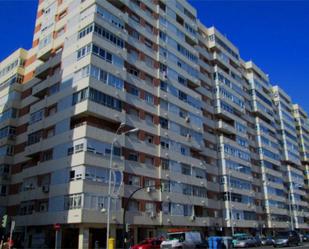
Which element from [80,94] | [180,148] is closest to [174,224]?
[180,148]

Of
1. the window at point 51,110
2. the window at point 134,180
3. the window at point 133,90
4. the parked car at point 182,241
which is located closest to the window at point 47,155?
the window at point 51,110

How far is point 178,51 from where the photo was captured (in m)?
64.1

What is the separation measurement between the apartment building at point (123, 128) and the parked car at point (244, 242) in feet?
20.0

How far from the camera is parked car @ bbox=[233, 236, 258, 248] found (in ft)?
175

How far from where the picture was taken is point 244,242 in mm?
53625

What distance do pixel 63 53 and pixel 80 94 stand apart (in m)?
8.56

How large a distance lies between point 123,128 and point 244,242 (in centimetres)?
Result: 2348

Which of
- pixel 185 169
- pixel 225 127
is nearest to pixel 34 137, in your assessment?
pixel 185 169

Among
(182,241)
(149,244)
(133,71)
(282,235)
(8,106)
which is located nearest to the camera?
(149,244)

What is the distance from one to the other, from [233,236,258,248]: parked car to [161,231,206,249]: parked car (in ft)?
34.1

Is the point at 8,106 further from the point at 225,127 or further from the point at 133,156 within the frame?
the point at 225,127

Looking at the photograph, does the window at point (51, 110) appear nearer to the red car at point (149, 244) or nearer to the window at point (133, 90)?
the window at point (133, 90)

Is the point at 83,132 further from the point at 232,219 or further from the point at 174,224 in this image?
the point at 232,219

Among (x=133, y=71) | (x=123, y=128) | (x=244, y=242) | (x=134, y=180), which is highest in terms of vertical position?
(x=133, y=71)
